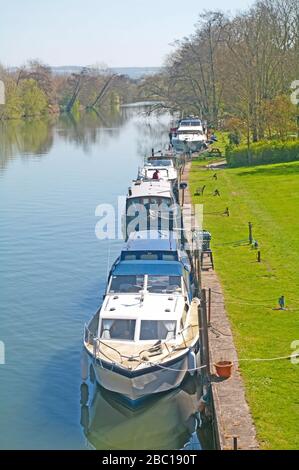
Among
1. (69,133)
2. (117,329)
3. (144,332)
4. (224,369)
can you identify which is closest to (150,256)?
(117,329)

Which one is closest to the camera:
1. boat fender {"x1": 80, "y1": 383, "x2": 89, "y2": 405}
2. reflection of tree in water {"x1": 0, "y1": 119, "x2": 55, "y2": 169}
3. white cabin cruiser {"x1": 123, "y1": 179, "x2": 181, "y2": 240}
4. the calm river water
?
the calm river water

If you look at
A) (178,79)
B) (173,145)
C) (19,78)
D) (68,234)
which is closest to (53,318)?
(68,234)

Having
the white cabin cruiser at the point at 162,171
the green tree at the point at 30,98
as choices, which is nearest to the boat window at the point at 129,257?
the white cabin cruiser at the point at 162,171

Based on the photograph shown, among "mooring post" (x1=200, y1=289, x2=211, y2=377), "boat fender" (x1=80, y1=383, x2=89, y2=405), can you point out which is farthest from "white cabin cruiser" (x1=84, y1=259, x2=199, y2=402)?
"boat fender" (x1=80, y1=383, x2=89, y2=405)

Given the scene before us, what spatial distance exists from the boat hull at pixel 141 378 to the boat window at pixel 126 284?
379cm

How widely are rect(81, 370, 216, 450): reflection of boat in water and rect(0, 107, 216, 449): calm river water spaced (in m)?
0.03

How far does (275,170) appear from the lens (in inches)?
2136

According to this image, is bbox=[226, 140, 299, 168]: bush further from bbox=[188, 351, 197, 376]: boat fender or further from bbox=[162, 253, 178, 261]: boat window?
bbox=[188, 351, 197, 376]: boat fender

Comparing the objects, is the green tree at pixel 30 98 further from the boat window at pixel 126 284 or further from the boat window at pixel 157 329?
the boat window at pixel 157 329

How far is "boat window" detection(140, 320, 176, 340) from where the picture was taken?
70.2ft

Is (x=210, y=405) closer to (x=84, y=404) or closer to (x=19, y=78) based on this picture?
(x=84, y=404)

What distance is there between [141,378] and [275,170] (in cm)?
3660

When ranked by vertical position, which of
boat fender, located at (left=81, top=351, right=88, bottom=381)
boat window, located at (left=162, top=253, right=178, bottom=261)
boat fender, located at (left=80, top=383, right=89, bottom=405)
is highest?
boat window, located at (left=162, top=253, right=178, bottom=261)

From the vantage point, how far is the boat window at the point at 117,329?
2152 centimetres
